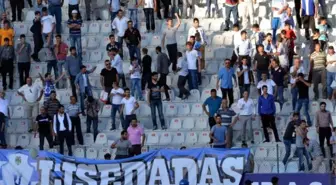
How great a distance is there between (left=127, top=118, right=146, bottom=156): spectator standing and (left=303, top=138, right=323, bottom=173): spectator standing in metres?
4.36

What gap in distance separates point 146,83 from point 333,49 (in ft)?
17.8

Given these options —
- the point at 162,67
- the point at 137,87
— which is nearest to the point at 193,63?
the point at 162,67

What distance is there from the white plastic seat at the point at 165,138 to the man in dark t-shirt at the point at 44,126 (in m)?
3.06

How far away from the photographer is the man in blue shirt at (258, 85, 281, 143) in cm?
4003

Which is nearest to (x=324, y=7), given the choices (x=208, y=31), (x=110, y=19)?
(x=208, y=31)

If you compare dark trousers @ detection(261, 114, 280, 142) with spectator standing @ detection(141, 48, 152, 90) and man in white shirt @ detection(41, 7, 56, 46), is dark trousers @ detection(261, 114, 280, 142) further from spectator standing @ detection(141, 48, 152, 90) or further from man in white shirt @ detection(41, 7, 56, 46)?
man in white shirt @ detection(41, 7, 56, 46)

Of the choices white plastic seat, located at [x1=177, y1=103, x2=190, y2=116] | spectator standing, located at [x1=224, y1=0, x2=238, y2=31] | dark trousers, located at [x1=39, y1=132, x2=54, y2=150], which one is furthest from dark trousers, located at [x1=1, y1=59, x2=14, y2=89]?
spectator standing, located at [x1=224, y1=0, x2=238, y2=31]

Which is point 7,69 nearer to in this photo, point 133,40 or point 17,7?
point 17,7

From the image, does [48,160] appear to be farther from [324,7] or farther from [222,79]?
[324,7]

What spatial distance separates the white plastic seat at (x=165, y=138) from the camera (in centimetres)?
4123

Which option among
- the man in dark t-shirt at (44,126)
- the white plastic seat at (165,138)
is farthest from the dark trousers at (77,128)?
the white plastic seat at (165,138)

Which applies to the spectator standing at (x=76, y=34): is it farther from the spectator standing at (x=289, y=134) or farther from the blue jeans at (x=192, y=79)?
the spectator standing at (x=289, y=134)

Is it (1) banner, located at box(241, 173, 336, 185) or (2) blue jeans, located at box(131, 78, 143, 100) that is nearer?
(1) banner, located at box(241, 173, 336, 185)

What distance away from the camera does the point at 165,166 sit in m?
37.1
